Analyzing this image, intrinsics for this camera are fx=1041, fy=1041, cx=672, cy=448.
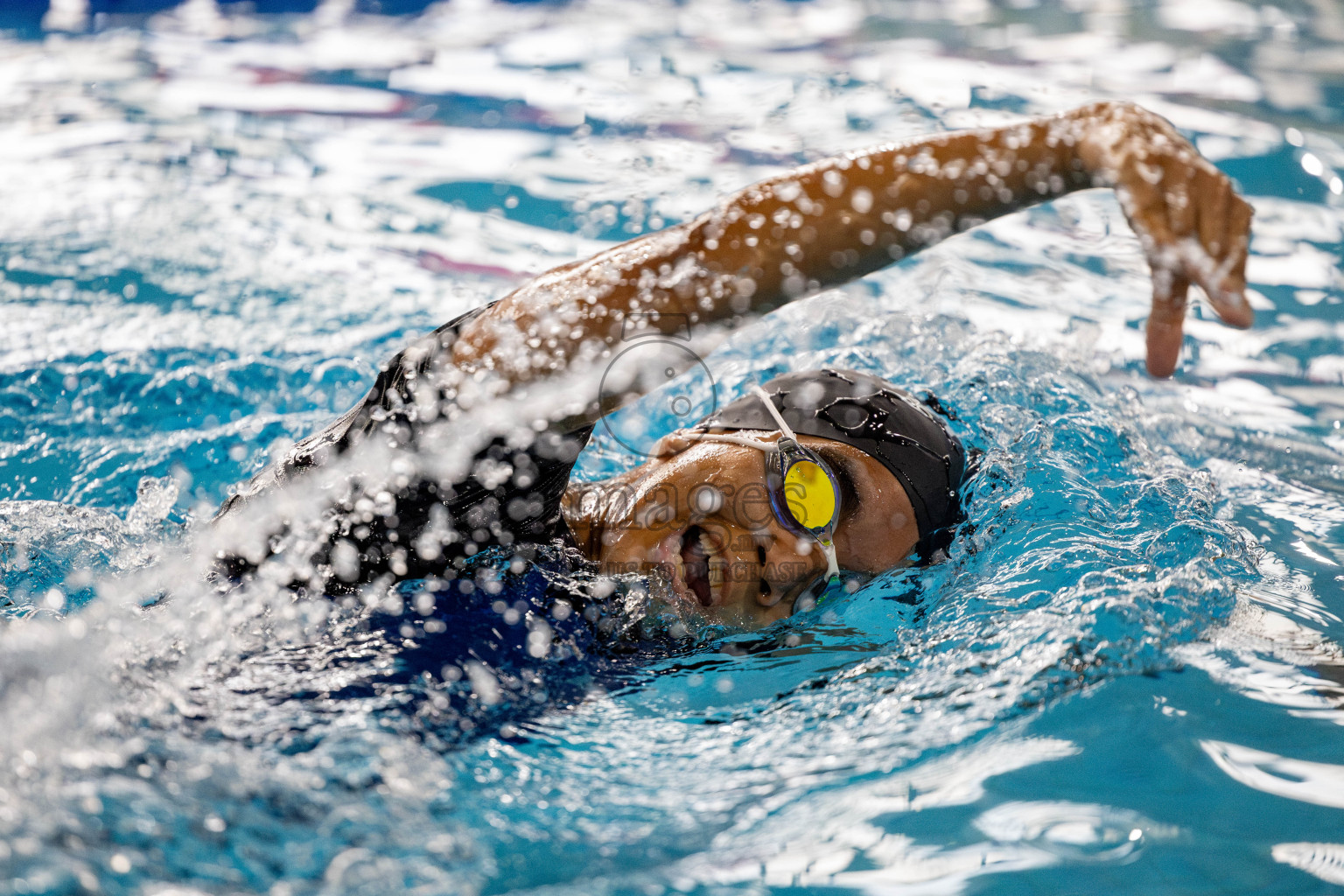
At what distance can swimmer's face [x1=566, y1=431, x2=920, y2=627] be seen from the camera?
2.38m

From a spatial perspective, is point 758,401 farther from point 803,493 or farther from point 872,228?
point 872,228

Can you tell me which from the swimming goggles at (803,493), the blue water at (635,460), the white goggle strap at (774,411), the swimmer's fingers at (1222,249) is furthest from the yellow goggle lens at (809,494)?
the swimmer's fingers at (1222,249)

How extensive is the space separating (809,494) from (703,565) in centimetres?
30

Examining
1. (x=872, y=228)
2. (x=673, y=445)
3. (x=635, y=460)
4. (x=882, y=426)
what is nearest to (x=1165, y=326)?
(x=872, y=228)

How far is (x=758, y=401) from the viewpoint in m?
2.63

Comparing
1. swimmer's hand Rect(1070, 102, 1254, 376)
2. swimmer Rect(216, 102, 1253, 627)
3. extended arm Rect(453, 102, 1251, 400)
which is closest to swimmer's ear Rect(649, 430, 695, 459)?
swimmer Rect(216, 102, 1253, 627)

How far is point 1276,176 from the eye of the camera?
5.66 meters

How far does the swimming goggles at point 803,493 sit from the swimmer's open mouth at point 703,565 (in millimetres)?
173

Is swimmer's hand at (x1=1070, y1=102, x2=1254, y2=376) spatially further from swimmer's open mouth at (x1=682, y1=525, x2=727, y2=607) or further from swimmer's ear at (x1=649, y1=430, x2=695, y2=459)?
swimmer's ear at (x1=649, y1=430, x2=695, y2=459)

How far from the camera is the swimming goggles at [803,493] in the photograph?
240 cm

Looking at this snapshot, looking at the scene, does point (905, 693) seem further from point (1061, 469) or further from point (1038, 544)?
point (1061, 469)

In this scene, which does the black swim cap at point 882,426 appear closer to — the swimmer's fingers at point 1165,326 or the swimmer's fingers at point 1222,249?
the swimmer's fingers at point 1165,326

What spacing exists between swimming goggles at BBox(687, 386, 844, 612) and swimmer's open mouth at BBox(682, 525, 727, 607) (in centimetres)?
17

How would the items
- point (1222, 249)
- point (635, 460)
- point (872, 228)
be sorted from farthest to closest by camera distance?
point (635, 460) → point (872, 228) → point (1222, 249)
